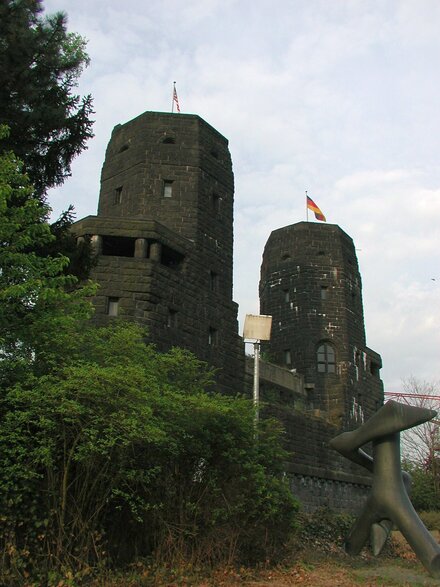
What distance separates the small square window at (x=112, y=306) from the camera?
60.4ft

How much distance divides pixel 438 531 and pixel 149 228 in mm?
15911

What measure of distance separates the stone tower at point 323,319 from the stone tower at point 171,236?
11361mm

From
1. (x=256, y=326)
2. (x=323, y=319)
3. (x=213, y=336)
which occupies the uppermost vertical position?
(x=323, y=319)

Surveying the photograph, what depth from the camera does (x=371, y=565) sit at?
567 inches

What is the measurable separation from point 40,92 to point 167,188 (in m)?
8.94

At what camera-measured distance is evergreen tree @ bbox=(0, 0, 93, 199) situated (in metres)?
13.1

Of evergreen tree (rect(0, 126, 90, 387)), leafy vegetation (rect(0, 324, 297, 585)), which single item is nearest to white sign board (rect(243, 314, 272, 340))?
leafy vegetation (rect(0, 324, 297, 585))

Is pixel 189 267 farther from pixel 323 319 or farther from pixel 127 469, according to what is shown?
pixel 323 319

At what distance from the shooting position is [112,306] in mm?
18516

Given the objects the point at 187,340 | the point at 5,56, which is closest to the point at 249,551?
the point at 187,340

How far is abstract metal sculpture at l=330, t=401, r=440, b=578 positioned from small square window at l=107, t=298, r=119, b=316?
777cm

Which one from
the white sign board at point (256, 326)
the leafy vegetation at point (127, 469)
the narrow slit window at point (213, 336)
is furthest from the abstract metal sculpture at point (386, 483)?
the narrow slit window at point (213, 336)

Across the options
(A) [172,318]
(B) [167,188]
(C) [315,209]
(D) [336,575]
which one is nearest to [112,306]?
(A) [172,318]

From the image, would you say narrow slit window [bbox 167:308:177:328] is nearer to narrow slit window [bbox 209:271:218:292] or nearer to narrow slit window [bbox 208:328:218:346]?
narrow slit window [bbox 208:328:218:346]
